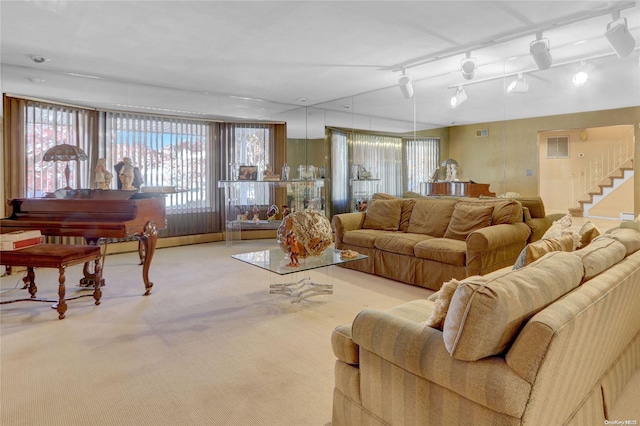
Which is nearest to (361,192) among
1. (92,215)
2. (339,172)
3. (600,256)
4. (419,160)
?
(339,172)

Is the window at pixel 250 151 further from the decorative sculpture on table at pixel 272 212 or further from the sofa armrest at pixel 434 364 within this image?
the sofa armrest at pixel 434 364

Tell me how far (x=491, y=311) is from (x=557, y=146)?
4274 mm

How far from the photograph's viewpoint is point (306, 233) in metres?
3.21

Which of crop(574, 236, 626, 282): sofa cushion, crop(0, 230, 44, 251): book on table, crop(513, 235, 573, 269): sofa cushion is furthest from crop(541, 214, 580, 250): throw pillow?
crop(0, 230, 44, 251): book on table

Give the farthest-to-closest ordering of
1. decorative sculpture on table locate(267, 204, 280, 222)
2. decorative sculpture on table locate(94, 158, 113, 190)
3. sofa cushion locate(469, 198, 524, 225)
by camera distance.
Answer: decorative sculpture on table locate(267, 204, 280, 222)
decorative sculpture on table locate(94, 158, 113, 190)
sofa cushion locate(469, 198, 524, 225)

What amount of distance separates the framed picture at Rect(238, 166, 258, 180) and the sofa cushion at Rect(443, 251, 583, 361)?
19.3 feet

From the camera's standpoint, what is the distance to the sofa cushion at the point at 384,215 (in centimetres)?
489

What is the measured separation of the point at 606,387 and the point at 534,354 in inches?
39.8

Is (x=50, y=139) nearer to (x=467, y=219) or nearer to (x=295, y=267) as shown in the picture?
(x=295, y=267)

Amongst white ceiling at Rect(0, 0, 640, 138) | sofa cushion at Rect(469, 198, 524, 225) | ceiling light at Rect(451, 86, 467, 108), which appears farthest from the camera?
ceiling light at Rect(451, 86, 467, 108)

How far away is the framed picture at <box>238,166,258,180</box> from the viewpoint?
269 inches

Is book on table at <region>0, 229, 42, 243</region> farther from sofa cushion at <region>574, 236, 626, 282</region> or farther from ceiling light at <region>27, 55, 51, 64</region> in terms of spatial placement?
sofa cushion at <region>574, 236, 626, 282</region>

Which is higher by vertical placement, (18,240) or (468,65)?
(468,65)

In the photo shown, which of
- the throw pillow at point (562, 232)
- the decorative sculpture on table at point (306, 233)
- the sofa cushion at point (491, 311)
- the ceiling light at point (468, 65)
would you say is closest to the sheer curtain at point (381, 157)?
the ceiling light at point (468, 65)
